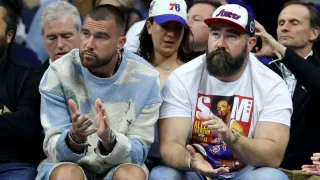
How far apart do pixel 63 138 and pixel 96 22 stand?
0.68 metres

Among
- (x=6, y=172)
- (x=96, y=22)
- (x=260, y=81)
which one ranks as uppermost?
(x=96, y=22)

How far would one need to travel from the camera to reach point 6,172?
441cm

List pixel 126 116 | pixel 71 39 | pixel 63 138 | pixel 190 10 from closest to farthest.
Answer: pixel 63 138 → pixel 126 116 → pixel 71 39 → pixel 190 10

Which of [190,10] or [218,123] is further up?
[190,10]

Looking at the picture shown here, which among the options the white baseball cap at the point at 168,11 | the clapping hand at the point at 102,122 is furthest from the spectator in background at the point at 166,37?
the clapping hand at the point at 102,122

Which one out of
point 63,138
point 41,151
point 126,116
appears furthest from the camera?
point 41,151

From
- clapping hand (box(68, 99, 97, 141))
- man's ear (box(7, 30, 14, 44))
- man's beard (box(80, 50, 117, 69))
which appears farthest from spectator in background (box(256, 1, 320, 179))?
man's ear (box(7, 30, 14, 44))

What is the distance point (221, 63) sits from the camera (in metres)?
4.37

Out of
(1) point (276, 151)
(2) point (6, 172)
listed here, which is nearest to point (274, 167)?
(1) point (276, 151)

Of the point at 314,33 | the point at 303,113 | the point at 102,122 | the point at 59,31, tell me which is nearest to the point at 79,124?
the point at 102,122

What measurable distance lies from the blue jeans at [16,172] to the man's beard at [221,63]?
3.82 ft

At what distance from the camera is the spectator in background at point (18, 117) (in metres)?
4.39

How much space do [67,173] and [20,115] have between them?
2.19 feet

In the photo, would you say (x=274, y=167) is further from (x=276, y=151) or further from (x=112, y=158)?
(x=112, y=158)
